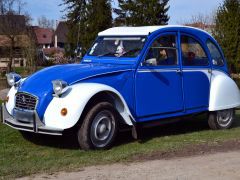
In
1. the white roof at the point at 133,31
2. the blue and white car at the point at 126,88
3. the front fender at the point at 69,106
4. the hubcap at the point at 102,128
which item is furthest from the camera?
the white roof at the point at 133,31

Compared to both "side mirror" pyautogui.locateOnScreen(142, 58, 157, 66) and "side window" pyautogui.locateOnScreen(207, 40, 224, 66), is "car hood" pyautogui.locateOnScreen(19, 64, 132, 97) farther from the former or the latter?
"side window" pyautogui.locateOnScreen(207, 40, 224, 66)

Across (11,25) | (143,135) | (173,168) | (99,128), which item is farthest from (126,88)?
(11,25)

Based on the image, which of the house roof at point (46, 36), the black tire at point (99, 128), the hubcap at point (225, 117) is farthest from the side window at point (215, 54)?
the house roof at point (46, 36)

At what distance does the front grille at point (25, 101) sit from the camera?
7.59m

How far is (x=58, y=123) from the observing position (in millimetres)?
7324

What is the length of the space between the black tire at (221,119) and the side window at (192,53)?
3.54ft

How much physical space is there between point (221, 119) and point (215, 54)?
4.44 feet

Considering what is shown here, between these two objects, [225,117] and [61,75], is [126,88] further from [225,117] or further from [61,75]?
[225,117]

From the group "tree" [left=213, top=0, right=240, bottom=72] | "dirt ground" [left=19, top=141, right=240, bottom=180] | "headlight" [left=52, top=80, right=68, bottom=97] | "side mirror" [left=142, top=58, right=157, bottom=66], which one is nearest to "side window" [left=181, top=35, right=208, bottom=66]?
"side mirror" [left=142, top=58, right=157, bottom=66]

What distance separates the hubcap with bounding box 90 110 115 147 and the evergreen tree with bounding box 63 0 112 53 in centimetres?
3228

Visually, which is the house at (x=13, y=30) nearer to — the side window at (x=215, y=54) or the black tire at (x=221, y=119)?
the side window at (x=215, y=54)

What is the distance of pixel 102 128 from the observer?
780 centimetres

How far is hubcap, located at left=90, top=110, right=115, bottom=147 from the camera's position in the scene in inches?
303

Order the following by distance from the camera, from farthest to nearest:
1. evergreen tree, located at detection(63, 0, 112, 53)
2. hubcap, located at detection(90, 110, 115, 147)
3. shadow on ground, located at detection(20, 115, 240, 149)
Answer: evergreen tree, located at detection(63, 0, 112, 53) → shadow on ground, located at detection(20, 115, 240, 149) → hubcap, located at detection(90, 110, 115, 147)
